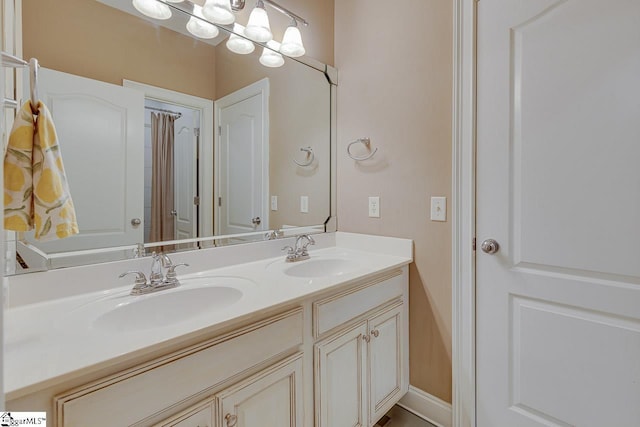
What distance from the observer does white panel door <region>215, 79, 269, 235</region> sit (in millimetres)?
1484

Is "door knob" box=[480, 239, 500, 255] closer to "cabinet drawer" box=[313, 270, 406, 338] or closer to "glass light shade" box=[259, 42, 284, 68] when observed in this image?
"cabinet drawer" box=[313, 270, 406, 338]

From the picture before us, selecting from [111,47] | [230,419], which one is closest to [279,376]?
[230,419]

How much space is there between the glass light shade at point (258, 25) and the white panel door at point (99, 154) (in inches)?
25.4

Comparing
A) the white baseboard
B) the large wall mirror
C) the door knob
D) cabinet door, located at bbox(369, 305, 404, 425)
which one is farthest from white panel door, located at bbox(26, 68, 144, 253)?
the white baseboard

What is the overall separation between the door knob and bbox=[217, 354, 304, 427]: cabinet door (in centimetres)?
91

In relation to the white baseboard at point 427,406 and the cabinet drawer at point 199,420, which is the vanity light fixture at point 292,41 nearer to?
the cabinet drawer at point 199,420

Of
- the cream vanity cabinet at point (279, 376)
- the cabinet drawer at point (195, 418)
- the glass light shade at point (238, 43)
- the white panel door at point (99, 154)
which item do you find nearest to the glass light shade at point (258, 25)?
the glass light shade at point (238, 43)

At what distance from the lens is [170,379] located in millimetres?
750

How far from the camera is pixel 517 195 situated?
1.27 m

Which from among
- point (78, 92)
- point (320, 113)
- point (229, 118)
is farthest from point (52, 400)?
point (320, 113)

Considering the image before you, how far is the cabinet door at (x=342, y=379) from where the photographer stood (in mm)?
1135

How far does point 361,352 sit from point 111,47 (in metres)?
1.55

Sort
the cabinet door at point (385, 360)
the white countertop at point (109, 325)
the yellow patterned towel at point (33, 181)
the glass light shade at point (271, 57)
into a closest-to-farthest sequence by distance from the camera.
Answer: the white countertop at point (109, 325), the yellow patterned towel at point (33, 181), the cabinet door at point (385, 360), the glass light shade at point (271, 57)

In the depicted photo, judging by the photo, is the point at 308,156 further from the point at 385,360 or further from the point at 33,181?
the point at 33,181
